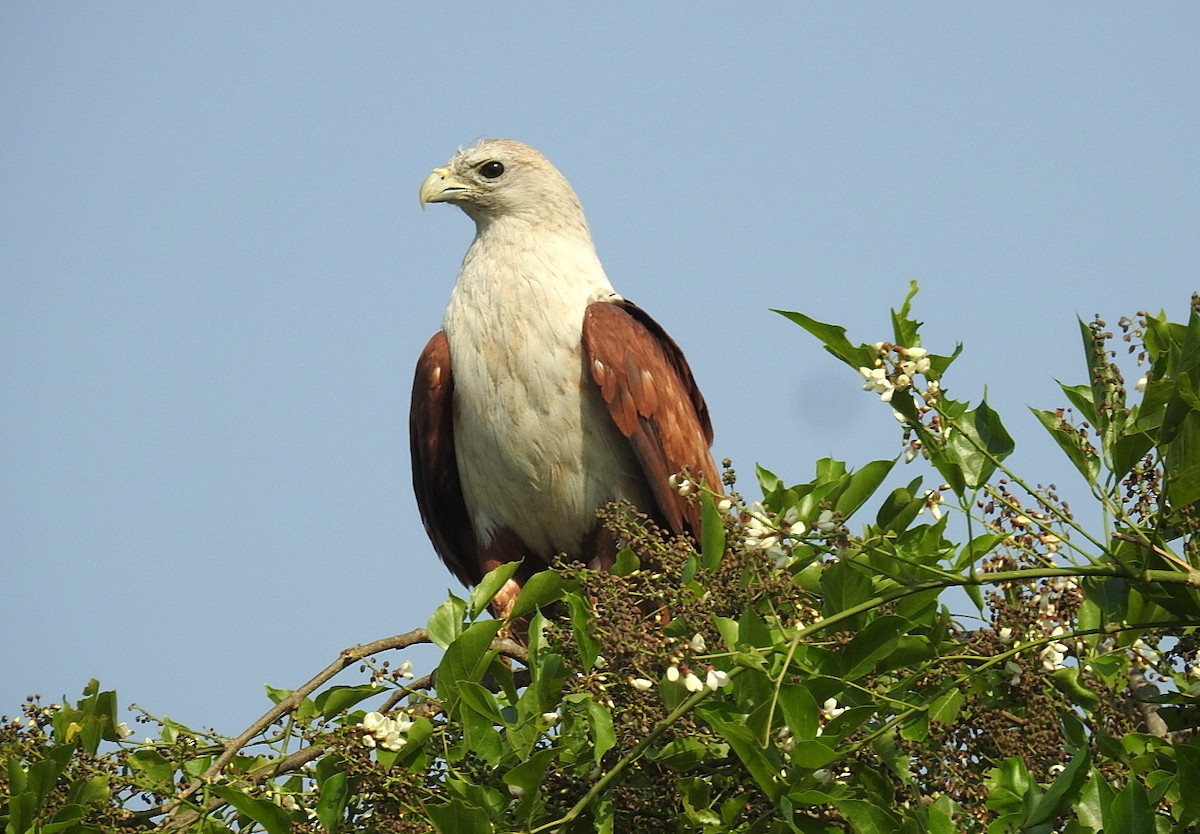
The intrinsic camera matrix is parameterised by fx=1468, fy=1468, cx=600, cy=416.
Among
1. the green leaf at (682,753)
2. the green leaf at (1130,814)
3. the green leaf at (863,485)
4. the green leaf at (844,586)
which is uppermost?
the green leaf at (863,485)

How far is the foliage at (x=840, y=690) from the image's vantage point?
8.23 feet

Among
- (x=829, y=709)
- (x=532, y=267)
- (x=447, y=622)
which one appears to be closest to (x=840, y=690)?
(x=829, y=709)

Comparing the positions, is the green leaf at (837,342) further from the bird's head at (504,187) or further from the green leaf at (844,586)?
the bird's head at (504,187)

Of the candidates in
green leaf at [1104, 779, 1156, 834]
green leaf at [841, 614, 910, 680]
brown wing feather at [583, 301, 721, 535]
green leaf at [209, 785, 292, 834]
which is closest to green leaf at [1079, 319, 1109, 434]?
green leaf at [841, 614, 910, 680]

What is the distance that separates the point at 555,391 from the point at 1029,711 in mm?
2874

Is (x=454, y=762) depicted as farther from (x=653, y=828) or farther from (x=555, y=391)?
(x=555, y=391)

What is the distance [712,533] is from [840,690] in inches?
17.1

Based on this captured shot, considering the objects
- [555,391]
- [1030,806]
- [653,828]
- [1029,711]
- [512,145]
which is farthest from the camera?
[512,145]

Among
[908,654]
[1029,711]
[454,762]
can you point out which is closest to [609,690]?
[454,762]

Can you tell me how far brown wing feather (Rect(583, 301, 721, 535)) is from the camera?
528 centimetres

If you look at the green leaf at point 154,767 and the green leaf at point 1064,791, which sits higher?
the green leaf at point 154,767

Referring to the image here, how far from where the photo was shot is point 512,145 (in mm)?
6254

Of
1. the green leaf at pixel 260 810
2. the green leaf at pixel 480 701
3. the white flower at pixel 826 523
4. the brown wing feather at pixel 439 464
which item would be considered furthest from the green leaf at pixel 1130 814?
the brown wing feather at pixel 439 464

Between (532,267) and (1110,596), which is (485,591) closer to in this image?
(1110,596)
